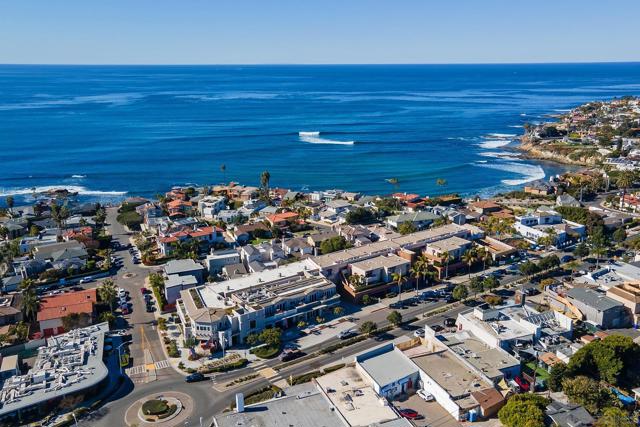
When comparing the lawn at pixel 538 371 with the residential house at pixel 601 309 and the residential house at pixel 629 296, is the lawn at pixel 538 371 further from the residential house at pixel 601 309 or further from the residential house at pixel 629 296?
the residential house at pixel 629 296

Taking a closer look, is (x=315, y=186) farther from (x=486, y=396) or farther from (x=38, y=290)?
(x=486, y=396)

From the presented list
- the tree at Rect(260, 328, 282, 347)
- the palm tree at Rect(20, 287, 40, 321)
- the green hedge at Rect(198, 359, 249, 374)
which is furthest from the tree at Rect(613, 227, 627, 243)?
the palm tree at Rect(20, 287, 40, 321)

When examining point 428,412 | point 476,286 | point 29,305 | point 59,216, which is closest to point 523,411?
point 428,412

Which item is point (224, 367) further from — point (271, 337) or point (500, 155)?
point (500, 155)

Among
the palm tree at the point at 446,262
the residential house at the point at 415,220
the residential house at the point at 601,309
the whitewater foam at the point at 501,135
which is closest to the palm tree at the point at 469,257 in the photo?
the palm tree at the point at 446,262

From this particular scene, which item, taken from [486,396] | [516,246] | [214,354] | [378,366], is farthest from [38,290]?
[516,246]

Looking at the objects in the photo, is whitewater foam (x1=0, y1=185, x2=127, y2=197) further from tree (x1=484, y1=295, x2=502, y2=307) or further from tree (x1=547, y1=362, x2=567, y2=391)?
tree (x1=547, y1=362, x2=567, y2=391)
